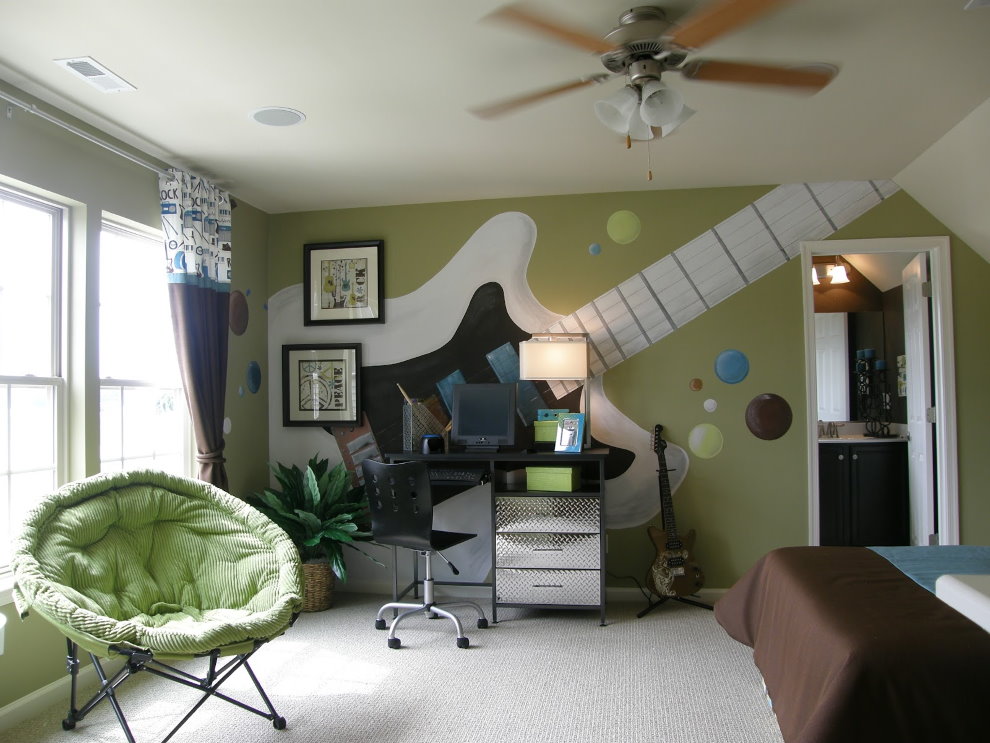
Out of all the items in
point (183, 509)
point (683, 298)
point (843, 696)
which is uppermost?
point (683, 298)

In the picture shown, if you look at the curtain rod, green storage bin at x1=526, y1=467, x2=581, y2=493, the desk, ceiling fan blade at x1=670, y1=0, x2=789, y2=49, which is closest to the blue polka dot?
the desk

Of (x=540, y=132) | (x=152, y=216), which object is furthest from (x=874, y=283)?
(x=152, y=216)

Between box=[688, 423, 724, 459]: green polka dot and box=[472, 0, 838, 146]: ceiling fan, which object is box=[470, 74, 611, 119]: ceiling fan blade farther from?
box=[688, 423, 724, 459]: green polka dot

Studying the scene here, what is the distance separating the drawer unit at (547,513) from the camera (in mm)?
3904

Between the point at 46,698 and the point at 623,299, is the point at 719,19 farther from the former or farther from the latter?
the point at 46,698

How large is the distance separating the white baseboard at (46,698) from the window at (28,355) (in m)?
0.51

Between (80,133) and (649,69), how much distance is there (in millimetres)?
2356

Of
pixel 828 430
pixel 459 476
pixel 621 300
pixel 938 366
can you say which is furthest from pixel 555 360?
pixel 828 430

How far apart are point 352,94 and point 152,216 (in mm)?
1388

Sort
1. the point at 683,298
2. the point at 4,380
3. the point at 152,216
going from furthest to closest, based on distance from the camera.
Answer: the point at 683,298, the point at 152,216, the point at 4,380

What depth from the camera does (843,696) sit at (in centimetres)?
183

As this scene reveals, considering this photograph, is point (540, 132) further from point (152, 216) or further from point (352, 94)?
point (152, 216)

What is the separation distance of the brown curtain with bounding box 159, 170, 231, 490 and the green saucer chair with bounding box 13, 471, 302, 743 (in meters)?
0.80

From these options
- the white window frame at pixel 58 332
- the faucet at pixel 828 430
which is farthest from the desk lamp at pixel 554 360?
the faucet at pixel 828 430
